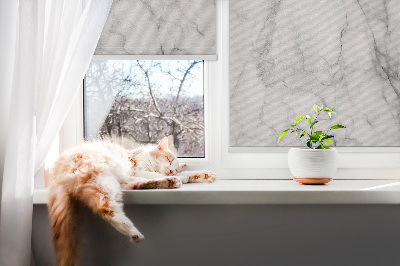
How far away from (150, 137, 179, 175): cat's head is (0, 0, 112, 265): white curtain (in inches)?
14.9

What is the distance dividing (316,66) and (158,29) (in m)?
0.69

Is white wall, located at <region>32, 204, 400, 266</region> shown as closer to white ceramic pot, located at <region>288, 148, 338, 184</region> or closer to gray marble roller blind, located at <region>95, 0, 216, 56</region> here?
white ceramic pot, located at <region>288, 148, 338, 184</region>

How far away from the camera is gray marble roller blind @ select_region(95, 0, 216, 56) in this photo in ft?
5.25

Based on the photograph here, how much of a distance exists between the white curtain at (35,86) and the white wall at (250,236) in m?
0.16

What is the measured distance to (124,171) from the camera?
138 cm

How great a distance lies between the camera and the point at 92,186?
1222 mm

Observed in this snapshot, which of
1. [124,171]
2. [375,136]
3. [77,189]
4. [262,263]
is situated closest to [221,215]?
[262,263]

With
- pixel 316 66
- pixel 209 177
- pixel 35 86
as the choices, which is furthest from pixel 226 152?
pixel 35 86

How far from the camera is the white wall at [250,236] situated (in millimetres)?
1373

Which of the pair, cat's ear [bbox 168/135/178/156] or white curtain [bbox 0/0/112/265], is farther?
cat's ear [bbox 168/135/178/156]

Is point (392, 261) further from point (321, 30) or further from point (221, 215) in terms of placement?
point (321, 30)

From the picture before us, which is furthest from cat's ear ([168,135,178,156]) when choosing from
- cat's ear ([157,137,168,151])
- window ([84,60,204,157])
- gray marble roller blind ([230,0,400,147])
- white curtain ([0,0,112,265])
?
white curtain ([0,0,112,265])

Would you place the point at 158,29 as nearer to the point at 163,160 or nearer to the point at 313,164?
the point at 163,160

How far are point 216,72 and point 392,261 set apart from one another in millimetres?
993
